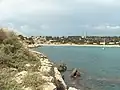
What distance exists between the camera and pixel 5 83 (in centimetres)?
1085

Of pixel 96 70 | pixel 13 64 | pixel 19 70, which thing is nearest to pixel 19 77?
pixel 19 70

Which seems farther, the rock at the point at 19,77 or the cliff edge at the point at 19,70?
the rock at the point at 19,77

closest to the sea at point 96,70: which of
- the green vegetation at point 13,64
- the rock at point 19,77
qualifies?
the green vegetation at point 13,64

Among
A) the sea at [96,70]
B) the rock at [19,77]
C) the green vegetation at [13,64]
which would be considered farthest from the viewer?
the sea at [96,70]

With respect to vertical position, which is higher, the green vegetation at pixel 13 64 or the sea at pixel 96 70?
the green vegetation at pixel 13 64

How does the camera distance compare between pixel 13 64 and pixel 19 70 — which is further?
pixel 13 64

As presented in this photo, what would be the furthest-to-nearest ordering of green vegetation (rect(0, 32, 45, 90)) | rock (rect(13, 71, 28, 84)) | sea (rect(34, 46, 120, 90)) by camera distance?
sea (rect(34, 46, 120, 90))
rock (rect(13, 71, 28, 84))
green vegetation (rect(0, 32, 45, 90))

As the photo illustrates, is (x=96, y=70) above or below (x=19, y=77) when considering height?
below

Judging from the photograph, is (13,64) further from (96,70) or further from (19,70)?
(96,70)

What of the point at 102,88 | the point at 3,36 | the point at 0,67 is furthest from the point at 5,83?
the point at 102,88

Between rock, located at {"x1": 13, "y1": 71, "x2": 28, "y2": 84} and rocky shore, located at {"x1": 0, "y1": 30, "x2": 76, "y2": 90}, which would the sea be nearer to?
rocky shore, located at {"x1": 0, "y1": 30, "x2": 76, "y2": 90}

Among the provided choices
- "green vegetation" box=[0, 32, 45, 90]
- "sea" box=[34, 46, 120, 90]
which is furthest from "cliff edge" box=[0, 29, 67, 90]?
"sea" box=[34, 46, 120, 90]

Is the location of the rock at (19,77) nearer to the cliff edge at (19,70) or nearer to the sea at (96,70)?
the cliff edge at (19,70)

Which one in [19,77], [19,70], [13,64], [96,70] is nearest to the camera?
[19,77]
